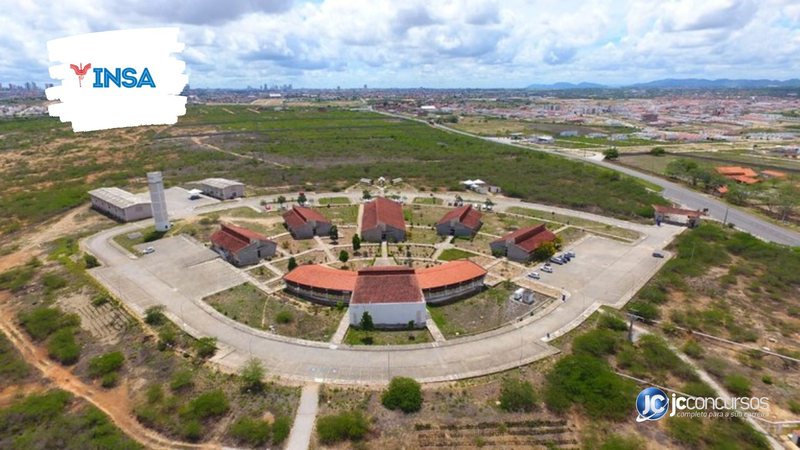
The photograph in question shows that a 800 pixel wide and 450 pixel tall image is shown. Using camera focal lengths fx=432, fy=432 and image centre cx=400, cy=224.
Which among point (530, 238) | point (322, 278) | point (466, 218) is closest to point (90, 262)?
point (322, 278)

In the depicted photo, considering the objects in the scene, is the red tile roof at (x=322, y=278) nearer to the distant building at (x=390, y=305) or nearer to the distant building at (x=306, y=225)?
the distant building at (x=390, y=305)

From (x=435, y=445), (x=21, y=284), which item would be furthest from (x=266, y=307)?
(x=21, y=284)

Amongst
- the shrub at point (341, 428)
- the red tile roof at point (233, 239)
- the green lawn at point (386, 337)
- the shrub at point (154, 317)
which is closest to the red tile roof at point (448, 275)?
the green lawn at point (386, 337)

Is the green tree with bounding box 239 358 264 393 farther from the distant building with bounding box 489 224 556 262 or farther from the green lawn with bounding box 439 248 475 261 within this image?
the distant building with bounding box 489 224 556 262

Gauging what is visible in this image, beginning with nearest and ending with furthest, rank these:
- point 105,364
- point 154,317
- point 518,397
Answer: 1. point 518,397
2. point 105,364
3. point 154,317

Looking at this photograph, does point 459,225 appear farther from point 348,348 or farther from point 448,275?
point 348,348
